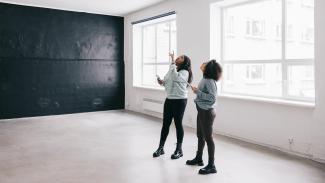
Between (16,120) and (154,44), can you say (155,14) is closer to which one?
(154,44)

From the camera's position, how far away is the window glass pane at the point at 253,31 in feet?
15.2

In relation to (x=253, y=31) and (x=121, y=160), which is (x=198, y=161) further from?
(x=253, y=31)

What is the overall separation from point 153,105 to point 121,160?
3317 mm

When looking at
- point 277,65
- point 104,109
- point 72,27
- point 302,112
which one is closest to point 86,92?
point 104,109

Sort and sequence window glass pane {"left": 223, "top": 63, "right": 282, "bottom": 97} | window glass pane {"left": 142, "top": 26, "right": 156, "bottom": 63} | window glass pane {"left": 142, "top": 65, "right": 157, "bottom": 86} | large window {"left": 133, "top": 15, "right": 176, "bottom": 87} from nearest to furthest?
window glass pane {"left": 223, "top": 63, "right": 282, "bottom": 97}
large window {"left": 133, "top": 15, "right": 176, "bottom": 87}
window glass pane {"left": 142, "top": 26, "right": 156, "bottom": 63}
window glass pane {"left": 142, "top": 65, "right": 157, "bottom": 86}

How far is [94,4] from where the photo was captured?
6914 millimetres

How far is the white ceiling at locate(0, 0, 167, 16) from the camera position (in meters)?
6.64

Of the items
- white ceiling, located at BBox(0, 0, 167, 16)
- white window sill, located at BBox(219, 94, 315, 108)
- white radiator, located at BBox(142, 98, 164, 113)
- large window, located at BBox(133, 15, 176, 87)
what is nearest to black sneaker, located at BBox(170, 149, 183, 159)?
white window sill, located at BBox(219, 94, 315, 108)

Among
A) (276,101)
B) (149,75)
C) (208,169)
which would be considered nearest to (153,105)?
(149,75)

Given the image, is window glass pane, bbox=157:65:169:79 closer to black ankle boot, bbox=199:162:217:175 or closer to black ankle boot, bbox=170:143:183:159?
black ankle boot, bbox=170:143:183:159

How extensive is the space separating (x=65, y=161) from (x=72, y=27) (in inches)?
183

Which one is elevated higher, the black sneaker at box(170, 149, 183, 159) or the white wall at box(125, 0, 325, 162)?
the white wall at box(125, 0, 325, 162)

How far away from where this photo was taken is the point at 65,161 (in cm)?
382

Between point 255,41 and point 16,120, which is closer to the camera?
point 255,41
